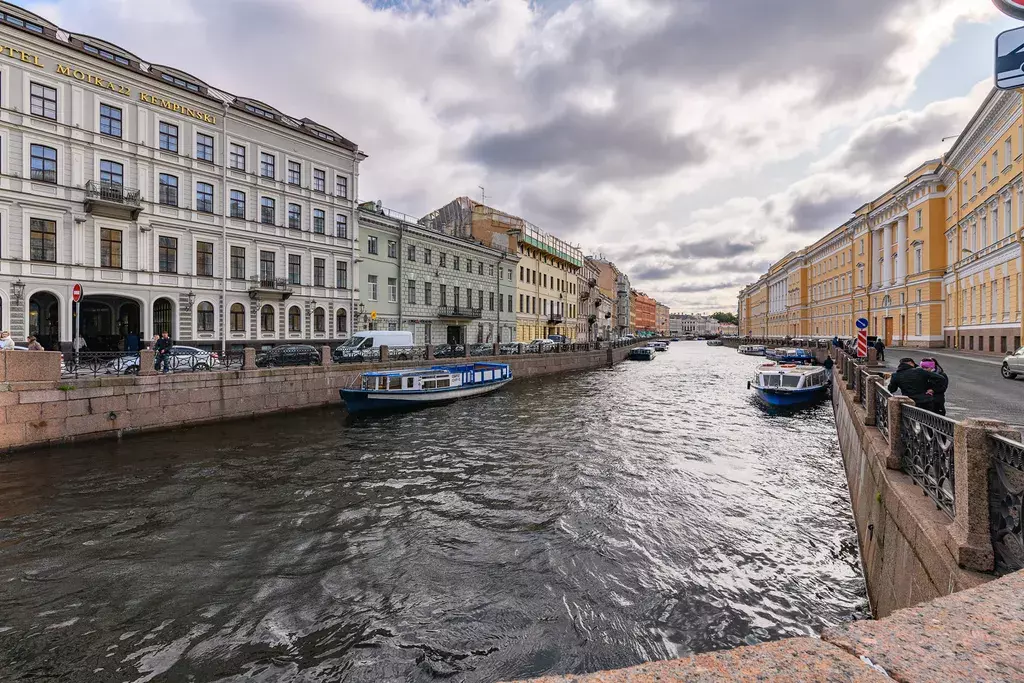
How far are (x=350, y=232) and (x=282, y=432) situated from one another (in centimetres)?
2101

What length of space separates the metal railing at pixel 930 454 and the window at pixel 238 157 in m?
32.6

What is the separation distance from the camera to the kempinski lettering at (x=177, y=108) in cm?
2498

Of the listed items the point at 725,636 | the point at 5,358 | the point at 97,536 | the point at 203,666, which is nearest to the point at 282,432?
the point at 5,358

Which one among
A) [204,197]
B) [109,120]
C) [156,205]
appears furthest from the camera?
[204,197]

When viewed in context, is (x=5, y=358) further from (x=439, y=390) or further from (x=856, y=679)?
(x=856, y=679)

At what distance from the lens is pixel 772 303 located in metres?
108

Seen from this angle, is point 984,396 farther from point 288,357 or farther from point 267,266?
point 267,266

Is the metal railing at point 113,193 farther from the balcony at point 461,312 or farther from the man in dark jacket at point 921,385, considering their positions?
the man in dark jacket at point 921,385

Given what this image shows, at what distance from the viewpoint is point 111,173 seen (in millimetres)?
24031

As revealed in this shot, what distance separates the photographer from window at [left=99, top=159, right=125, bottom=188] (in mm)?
23688

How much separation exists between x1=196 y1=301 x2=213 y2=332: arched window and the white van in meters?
7.29

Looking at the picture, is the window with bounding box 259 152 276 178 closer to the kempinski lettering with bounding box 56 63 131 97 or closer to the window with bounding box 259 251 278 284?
the window with bounding box 259 251 278 284

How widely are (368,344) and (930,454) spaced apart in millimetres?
24586

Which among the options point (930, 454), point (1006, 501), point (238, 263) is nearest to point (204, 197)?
point (238, 263)
